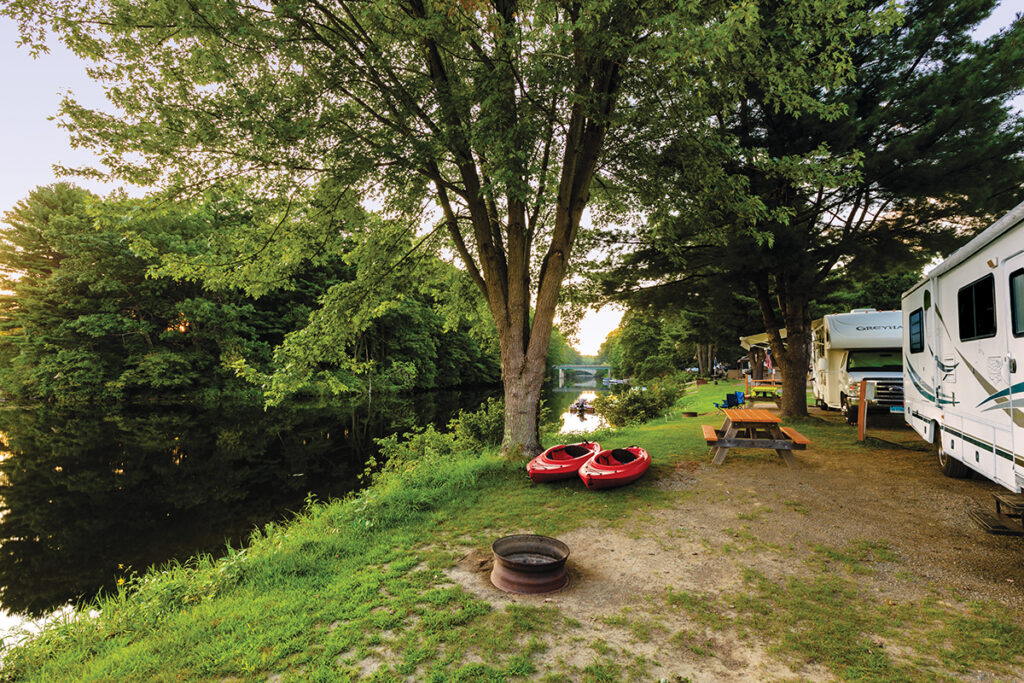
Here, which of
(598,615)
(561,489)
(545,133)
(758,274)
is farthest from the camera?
(758,274)

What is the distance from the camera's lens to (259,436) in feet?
68.8

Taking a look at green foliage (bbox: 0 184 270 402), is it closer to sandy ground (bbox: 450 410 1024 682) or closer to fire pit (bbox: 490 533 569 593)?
fire pit (bbox: 490 533 569 593)

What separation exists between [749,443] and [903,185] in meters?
7.18

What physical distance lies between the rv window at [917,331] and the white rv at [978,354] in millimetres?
20

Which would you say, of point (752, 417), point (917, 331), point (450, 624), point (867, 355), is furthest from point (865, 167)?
point (450, 624)

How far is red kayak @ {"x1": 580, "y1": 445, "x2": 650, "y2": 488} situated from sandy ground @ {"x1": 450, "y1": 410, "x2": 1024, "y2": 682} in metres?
0.54

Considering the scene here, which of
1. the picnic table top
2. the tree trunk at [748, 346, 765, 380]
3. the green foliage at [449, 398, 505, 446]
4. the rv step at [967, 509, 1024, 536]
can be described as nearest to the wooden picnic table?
the picnic table top

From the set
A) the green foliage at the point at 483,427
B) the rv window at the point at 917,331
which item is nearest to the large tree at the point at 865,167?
the rv window at the point at 917,331

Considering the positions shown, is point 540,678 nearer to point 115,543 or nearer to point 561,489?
point 561,489

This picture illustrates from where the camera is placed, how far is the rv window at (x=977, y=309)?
5.12 metres

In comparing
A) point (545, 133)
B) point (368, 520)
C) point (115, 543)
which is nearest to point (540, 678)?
point (368, 520)

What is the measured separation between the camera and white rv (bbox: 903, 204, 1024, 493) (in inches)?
178

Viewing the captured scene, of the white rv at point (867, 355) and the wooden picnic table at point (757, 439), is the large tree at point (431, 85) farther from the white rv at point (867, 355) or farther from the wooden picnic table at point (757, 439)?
the white rv at point (867, 355)

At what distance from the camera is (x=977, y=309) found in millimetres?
5492
